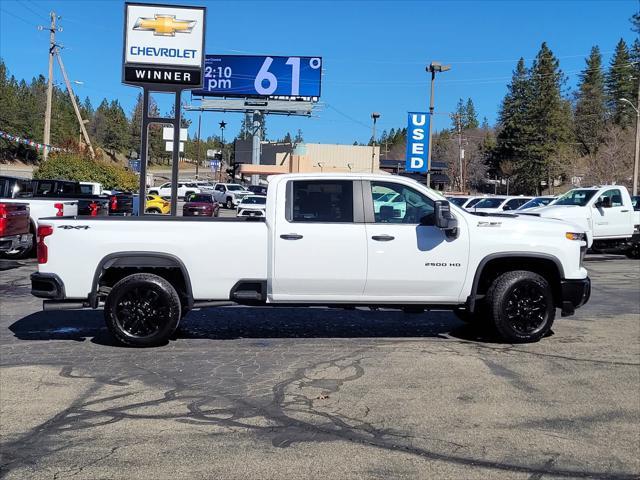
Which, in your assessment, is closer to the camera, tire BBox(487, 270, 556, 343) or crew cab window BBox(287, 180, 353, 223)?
crew cab window BBox(287, 180, 353, 223)

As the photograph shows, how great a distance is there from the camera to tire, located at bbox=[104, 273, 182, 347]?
7293 millimetres

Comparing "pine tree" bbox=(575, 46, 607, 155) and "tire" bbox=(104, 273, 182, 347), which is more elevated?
"pine tree" bbox=(575, 46, 607, 155)

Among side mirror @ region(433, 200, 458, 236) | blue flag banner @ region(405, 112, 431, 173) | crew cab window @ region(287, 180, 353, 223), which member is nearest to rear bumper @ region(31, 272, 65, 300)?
crew cab window @ region(287, 180, 353, 223)

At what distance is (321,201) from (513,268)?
2492 millimetres

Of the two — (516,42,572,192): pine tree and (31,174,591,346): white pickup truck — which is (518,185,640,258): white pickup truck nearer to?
(31,174,591,346): white pickup truck

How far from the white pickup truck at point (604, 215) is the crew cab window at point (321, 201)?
11.3m

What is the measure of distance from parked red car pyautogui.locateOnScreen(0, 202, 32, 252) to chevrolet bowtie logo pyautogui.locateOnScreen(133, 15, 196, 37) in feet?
15.4

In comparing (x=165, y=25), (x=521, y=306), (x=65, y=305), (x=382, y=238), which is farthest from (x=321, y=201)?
(x=165, y=25)

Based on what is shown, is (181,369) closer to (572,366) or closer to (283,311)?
(283,311)

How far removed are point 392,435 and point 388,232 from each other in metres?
2.99

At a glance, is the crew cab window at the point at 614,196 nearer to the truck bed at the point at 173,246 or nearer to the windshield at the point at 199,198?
the truck bed at the point at 173,246

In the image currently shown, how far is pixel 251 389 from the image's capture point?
5.96 meters

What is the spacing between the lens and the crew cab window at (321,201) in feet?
24.5

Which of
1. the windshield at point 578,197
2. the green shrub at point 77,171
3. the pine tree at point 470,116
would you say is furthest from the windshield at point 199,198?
the pine tree at point 470,116
